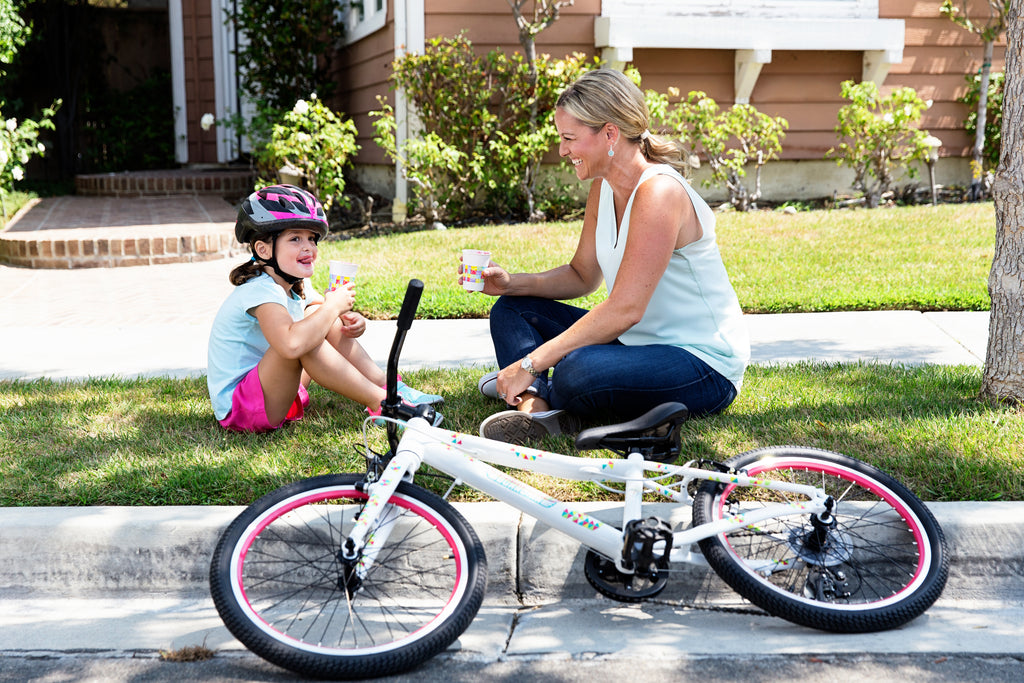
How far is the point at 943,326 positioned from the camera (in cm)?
563

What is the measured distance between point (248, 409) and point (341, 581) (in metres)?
1.23

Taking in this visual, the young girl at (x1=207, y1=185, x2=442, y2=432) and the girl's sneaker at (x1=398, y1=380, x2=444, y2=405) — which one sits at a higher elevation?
the young girl at (x1=207, y1=185, x2=442, y2=432)

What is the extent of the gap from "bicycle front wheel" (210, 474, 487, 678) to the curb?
0.23 m

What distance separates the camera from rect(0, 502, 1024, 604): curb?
301 centimetres

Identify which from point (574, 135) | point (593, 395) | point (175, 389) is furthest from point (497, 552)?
point (175, 389)

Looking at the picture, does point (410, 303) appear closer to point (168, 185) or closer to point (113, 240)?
point (113, 240)

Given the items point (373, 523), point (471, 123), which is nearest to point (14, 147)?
point (471, 123)

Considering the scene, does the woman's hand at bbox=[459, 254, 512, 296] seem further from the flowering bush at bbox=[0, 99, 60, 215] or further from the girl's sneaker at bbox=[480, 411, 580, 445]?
the flowering bush at bbox=[0, 99, 60, 215]

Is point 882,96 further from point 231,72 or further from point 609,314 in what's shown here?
point 231,72

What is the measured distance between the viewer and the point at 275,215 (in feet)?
11.3

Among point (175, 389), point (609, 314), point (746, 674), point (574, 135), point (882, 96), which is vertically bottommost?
point (746, 674)

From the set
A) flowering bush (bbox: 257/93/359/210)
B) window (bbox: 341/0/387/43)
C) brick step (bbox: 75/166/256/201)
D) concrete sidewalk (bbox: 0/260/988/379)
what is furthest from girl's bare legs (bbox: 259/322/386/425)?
brick step (bbox: 75/166/256/201)

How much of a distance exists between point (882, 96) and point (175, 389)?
7.69 m

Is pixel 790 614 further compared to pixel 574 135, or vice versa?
pixel 574 135
